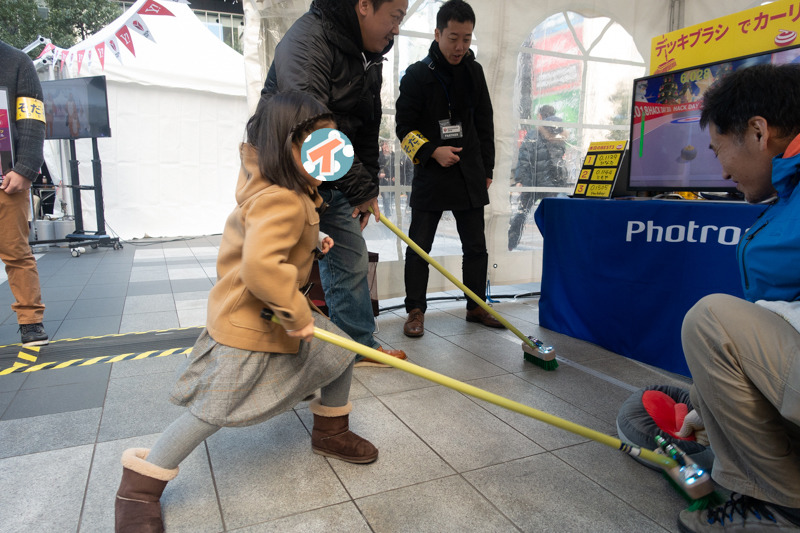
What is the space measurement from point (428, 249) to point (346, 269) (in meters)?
1.17

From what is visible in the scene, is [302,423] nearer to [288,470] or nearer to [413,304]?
[288,470]

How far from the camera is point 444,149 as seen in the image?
3.23 metres

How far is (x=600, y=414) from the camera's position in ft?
7.15

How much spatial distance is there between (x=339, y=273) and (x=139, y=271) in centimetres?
421

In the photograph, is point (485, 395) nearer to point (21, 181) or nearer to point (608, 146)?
point (608, 146)

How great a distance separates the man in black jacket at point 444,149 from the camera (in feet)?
10.6

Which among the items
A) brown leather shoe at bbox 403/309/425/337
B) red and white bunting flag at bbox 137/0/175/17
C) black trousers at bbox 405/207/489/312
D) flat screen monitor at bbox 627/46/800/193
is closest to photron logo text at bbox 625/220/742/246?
flat screen monitor at bbox 627/46/800/193

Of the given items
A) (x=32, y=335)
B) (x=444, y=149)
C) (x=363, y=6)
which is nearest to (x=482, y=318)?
(x=444, y=149)

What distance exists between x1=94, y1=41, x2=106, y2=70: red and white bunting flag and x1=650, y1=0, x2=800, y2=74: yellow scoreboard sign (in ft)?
25.9

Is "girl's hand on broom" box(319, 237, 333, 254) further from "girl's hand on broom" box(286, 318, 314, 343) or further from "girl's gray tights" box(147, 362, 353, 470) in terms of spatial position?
"girl's gray tights" box(147, 362, 353, 470)

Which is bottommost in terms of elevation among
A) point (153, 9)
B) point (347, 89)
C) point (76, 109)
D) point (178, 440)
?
point (178, 440)

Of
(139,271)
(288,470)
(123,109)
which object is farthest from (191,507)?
(123,109)

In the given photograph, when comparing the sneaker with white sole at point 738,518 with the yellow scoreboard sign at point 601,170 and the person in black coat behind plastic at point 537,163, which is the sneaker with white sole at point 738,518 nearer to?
the yellow scoreboard sign at point 601,170

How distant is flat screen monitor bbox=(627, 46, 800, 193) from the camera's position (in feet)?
8.59
